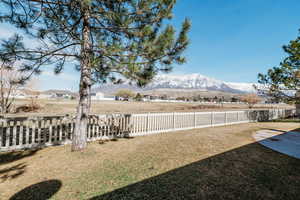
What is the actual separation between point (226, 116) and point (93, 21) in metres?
10.1

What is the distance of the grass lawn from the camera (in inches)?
94.3

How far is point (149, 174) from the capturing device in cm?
302

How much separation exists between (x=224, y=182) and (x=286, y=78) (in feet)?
31.1

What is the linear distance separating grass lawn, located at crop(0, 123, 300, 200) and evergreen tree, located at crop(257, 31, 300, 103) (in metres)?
6.51

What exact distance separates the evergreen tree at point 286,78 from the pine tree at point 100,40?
804 centimetres

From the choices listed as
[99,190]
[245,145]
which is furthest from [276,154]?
[99,190]

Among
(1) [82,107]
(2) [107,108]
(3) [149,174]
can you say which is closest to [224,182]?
(3) [149,174]

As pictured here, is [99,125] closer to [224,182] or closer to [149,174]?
[149,174]

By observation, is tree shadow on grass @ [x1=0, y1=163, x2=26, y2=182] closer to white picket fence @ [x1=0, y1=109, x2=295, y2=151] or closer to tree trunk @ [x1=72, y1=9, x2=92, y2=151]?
tree trunk @ [x1=72, y1=9, x2=92, y2=151]

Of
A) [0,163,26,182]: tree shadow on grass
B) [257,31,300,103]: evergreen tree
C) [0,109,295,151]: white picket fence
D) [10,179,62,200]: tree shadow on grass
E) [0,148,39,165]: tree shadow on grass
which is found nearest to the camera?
[10,179,62,200]: tree shadow on grass

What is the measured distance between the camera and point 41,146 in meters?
4.61

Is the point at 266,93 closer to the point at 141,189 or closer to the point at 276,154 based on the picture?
the point at 276,154

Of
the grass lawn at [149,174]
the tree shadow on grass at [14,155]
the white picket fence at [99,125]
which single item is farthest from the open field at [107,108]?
the grass lawn at [149,174]

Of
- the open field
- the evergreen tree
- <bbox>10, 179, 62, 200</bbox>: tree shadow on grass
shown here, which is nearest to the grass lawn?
<bbox>10, 179, 62, 200</bbox>: tree shadow on grass
